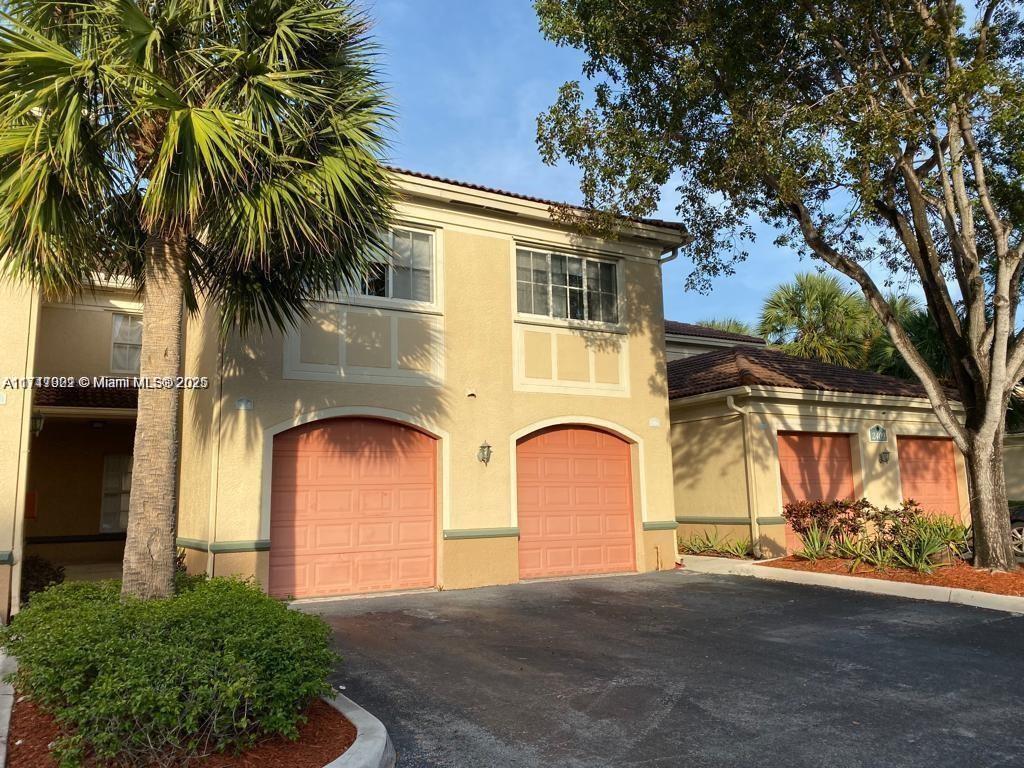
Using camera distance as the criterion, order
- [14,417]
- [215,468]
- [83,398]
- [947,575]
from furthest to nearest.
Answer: [83,398] < [947,575] < [215,468] < [14,417]

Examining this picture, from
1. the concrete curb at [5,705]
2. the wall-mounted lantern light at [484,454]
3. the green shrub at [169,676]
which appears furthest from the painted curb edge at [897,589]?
the concrete curb at [5,705]

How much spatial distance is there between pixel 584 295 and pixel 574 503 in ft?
12.6

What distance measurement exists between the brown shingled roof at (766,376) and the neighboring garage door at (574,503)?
3.07 meters

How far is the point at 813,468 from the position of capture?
15.9m

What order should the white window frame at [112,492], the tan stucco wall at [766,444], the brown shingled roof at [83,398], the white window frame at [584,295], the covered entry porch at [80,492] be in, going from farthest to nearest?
the white window frame at [112,492] → the covered entry porch at [80,492] → the tan stucco wall at [766,444] → the white window frame at [584,295] → the brown shingled roof at [83,398]

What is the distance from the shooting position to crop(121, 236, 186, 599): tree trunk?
6207mm

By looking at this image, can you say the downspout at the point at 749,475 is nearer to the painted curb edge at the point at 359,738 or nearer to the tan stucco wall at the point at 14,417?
the painted curb edge at the point at 359,738

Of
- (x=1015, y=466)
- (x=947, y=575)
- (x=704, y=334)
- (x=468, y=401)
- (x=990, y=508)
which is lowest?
(x=947, y=575)

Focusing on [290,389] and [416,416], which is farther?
[416,416]

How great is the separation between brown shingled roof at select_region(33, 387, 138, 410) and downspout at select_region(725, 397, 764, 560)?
11213 millimetres

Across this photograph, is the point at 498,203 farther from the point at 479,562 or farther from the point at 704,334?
the point at 704,334

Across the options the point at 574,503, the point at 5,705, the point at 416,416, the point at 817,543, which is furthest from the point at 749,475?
the point at 5,705

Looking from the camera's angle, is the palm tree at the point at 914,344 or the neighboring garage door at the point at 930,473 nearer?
the neighboring garage door at the point at 930,473

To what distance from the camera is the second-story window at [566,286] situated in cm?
1343
